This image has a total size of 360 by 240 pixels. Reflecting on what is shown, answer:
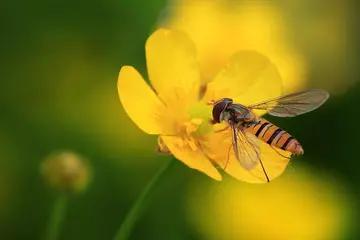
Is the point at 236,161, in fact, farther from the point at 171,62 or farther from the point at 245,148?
the point at 171,62

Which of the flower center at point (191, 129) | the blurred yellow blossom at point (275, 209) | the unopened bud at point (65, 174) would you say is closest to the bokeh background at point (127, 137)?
the blurred yellow blossom at point (275, 209)

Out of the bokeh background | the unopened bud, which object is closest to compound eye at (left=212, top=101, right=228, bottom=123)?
the unopened bud

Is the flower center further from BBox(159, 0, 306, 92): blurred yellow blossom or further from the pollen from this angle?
BBox(159, 0, 306, 92): blurred yellow blossom

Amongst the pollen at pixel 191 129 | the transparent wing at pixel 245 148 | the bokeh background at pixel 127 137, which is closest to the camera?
the transparent wing at pixel 245 148

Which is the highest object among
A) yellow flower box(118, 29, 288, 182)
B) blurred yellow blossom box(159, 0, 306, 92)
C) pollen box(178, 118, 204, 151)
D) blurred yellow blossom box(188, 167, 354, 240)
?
yellow flower box(118, 29, 288, 182)

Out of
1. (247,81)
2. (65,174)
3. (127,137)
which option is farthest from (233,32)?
(65,174)

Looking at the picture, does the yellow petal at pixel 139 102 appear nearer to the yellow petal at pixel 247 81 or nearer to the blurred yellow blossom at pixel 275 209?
the yellow petal at pixel 247 81

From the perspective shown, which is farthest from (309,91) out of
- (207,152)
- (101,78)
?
(101,78)
